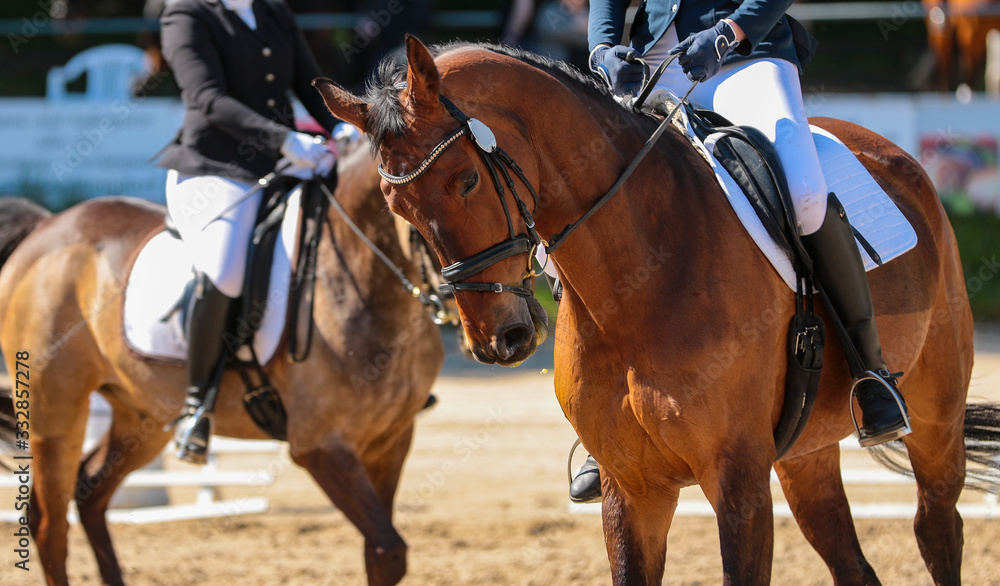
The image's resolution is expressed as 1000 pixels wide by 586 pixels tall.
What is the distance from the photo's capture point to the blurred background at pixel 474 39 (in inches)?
414

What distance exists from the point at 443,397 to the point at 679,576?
170 inches

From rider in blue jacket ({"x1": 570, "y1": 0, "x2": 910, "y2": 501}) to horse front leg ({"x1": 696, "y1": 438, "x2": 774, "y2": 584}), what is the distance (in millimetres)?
591

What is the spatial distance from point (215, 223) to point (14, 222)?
71.8 inches

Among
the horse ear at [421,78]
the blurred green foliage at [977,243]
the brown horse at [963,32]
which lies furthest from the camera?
the brown horse at [963,32]

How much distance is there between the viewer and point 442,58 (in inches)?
110

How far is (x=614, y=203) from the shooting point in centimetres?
296

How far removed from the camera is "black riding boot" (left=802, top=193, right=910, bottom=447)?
10.6ft

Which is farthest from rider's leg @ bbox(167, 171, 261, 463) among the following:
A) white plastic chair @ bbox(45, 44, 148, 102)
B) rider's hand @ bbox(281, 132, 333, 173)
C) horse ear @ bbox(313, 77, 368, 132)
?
white plastic chair @ bbox(45, 44, 148, 102)

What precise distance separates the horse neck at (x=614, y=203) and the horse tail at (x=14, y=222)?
4.20 m

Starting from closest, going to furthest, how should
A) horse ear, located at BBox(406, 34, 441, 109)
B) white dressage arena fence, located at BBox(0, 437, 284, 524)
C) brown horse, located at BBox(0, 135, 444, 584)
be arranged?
horse ear, located at BBox(406, 34, 441, 109)
brown horse, located at BBox(0, 135, 444, 584)
white dressage arena fence, located at BBox(0, 437, 284, 524)

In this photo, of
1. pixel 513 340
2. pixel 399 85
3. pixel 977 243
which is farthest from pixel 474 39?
pixel 513 340

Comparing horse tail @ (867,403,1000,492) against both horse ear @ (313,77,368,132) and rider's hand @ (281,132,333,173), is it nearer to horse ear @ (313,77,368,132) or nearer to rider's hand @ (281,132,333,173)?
horse ear @ (313,77,368,132)

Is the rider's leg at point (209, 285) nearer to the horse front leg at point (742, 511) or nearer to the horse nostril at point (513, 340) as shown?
the horse nostril at point (513, 340)

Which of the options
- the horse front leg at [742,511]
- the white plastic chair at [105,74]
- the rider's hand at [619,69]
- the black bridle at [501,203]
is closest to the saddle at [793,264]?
the rider's hand at [619,69]
